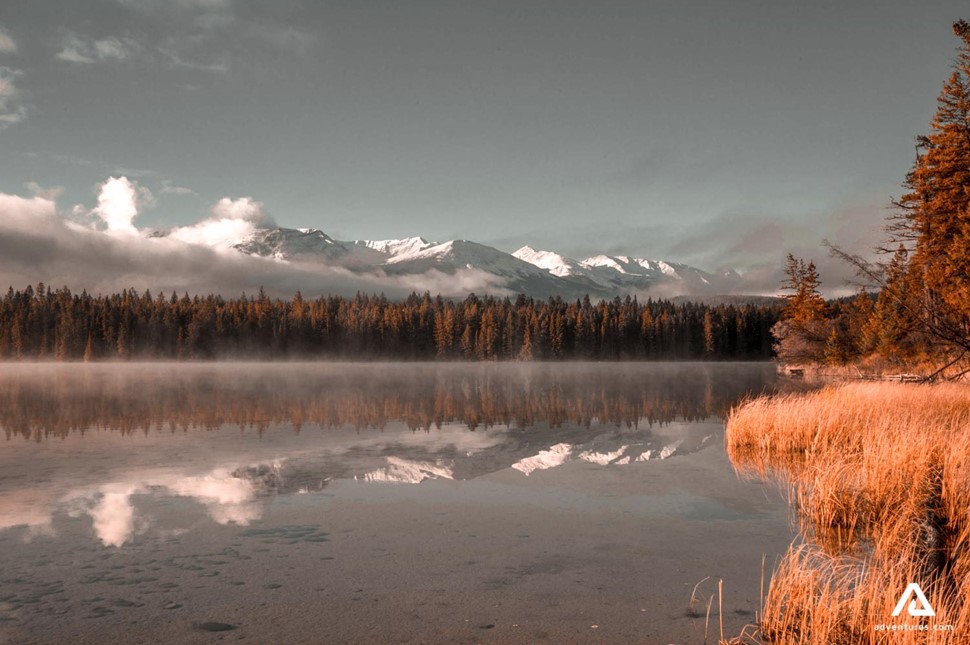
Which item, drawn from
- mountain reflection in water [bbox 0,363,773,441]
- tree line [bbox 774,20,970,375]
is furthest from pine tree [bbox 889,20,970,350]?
mountain reflection in water [bbox 0,363,773,441]

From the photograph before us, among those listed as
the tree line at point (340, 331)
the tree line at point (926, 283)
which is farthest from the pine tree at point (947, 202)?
the tree line at point (340, 331)

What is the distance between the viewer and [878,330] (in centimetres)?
6378

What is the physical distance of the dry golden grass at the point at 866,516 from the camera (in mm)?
6398

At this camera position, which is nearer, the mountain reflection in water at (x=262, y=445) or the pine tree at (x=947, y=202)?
the mountain reflection in water at (x=262, y=445)

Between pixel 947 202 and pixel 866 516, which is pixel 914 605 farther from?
pixel 947 202

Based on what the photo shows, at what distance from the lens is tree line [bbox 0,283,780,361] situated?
164 meters

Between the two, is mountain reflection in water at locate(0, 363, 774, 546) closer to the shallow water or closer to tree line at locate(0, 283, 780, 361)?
the shallow water

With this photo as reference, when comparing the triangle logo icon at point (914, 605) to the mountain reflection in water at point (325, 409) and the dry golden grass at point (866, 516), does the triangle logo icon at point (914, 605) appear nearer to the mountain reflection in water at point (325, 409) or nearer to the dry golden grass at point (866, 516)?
the dry golden grass at point (866, 516)

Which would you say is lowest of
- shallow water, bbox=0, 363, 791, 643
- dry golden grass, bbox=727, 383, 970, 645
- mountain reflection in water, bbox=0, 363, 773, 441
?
mountain reflection in water, bbox=0, 363, 773, 441

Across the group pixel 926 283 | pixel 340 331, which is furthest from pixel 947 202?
pixel 340 331

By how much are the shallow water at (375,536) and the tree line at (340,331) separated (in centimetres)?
14896

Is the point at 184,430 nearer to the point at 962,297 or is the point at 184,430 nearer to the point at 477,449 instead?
the point at 477,449

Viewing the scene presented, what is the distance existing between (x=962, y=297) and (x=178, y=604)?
2644 centimetres

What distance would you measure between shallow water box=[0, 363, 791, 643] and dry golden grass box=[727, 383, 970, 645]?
73cm
